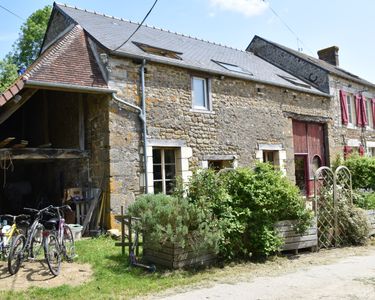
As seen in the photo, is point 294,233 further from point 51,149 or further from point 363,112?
point 363,112

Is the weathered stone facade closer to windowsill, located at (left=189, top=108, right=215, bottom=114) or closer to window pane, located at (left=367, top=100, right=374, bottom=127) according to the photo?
window pane, located at (left=367, top=100, right=374, bottom=127)

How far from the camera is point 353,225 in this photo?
7.32m

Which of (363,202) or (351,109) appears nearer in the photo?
(363,202)

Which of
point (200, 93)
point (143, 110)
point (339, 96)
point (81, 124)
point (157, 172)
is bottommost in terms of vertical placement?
point (157, 172)

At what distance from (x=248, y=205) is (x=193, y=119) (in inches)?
175

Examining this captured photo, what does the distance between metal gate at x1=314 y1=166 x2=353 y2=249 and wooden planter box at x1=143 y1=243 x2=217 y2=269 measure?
2502 mm

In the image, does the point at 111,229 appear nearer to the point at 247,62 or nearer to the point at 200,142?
the point at 200,142

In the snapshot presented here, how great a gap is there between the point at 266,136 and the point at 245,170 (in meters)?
6.02

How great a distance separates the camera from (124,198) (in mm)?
8609

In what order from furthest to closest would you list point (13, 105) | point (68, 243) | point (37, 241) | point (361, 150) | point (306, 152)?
1. point (361, 150)
2. point (306, 152)
3. point (13, 105)
4. point (68, 243)
5. point (37, 241)

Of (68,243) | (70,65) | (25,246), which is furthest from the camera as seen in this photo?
(70,65)

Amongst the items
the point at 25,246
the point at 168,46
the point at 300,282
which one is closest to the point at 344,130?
the point at 168,46

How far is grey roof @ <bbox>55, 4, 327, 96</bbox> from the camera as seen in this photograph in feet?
31.7

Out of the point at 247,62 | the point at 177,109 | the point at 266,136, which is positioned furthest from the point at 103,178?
the point at 247,62
